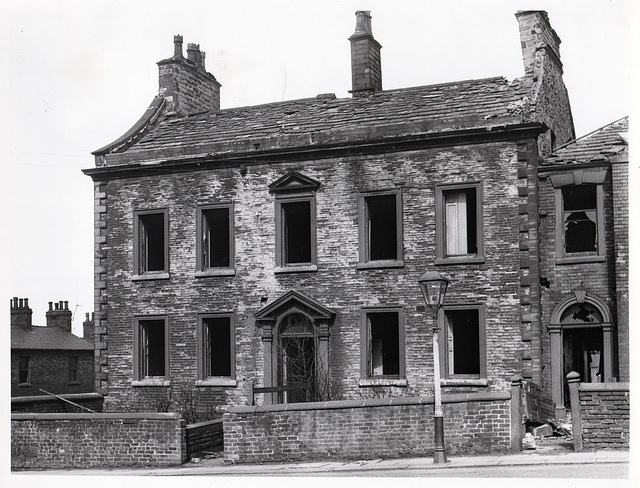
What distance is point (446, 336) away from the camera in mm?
22188

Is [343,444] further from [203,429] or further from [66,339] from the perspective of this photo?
[66,339]

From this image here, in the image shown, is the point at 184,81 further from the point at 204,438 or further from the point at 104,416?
the point at 204,438

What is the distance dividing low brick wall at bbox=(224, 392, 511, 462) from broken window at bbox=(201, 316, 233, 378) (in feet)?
17.9

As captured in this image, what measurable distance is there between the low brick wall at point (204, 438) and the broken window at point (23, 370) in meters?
22.8

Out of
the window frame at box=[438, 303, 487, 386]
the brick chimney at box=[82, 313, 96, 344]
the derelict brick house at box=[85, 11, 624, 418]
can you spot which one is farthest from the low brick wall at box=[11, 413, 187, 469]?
the brick chimney at box=[82, 313, 96, 344]

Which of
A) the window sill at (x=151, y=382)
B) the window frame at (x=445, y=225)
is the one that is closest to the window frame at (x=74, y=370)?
the window sill at (x=151, y=382)

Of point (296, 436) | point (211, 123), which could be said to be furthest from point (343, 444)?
point (211, 123)

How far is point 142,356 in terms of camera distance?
81.2ft

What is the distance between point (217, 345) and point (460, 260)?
6.72m

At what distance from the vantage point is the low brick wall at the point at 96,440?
62.1ft

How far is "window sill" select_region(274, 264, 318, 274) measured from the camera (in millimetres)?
23234

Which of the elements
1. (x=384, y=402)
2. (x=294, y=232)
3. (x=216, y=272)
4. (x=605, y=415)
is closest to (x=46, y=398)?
(x=216, y=272)

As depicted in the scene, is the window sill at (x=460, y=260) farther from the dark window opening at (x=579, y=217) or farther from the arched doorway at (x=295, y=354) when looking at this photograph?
the arched doorway at (x=295, y=354)

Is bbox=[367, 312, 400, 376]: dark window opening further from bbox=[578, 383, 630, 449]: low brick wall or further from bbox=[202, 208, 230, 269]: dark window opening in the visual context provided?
bbox=[578, 383, 630, 449]: low brick wall
